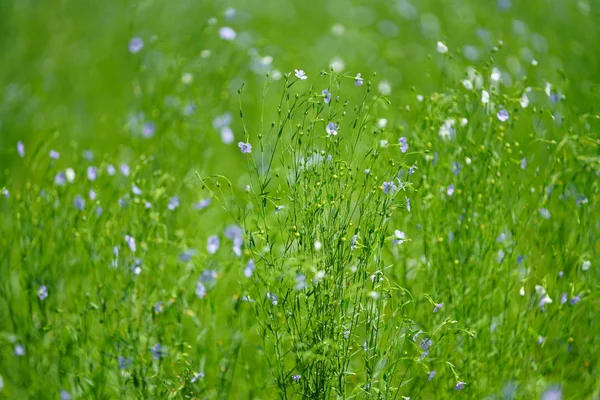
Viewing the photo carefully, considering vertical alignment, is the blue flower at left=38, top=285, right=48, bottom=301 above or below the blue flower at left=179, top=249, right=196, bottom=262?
below

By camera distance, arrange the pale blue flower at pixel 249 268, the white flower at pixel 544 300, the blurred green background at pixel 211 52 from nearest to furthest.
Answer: the white flower at pixel 544 300 → the pale blue flower at pixel 249 268 → the blurred green background at pixel 211 52

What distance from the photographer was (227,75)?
12.9 feet

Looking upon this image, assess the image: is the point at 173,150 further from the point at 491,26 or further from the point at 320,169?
the point at 491,26

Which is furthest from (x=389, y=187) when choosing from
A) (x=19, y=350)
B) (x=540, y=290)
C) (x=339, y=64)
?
(x=339, y=64)

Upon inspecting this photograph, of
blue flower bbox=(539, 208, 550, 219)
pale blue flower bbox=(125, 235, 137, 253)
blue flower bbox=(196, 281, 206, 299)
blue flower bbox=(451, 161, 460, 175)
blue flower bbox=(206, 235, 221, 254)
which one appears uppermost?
blue flower bbox=(451, 161, 460, 175)

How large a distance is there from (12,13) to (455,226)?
16.0 ft

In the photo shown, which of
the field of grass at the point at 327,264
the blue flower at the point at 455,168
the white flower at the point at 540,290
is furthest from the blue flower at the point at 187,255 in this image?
the white flower at the point at 540,290

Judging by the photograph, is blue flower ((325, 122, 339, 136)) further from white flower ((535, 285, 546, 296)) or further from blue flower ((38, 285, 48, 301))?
blue flower ((38, 285, 48, 301))

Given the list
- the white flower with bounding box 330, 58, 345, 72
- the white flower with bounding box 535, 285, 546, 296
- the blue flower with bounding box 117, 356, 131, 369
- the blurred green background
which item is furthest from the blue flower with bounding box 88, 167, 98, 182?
the white flower with bounding box 330, 58, 345, 72

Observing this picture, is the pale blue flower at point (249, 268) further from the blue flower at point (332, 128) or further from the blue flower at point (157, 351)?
the blue flower at point (332, 128)

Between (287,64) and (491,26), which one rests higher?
(491,26)

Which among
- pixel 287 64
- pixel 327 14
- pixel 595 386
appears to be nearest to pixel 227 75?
pixel 287 64

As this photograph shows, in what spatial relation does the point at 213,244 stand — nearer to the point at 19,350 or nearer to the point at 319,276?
the point at 19,350

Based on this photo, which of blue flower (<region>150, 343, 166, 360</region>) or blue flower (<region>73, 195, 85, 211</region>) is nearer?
blue flower (<region>150, 343, 166, 360</region>)
